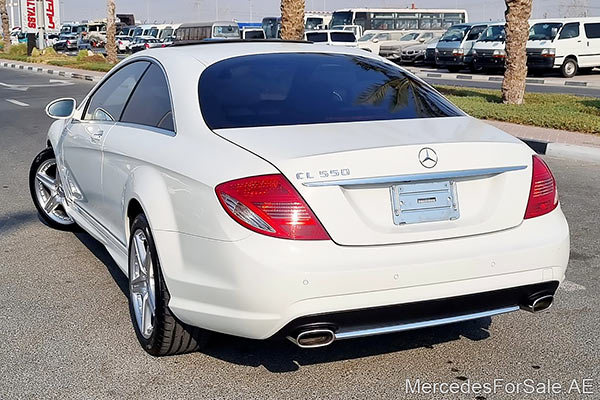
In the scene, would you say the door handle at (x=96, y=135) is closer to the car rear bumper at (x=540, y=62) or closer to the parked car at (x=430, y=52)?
the car rear bumper at (x=540, y=62)

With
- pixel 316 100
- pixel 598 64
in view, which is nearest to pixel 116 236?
pixel 316 100

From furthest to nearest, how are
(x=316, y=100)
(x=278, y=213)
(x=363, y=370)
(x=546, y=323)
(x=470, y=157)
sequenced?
(x=546, y=323) < (x=316, y=100) < (x=363, y=370) < (x=470, y=157) < (x=278, y=213)

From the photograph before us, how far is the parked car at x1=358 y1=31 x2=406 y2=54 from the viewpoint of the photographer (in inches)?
1527

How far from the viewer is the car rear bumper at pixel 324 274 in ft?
11.3

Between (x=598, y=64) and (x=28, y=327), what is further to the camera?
(x=598, y=64)

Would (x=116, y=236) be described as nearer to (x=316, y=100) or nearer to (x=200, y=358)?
(x=200, y=358)

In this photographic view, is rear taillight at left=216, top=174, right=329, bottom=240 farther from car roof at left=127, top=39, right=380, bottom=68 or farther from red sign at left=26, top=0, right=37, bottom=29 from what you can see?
red sign at left=26, top=0, right=37, bottom=29

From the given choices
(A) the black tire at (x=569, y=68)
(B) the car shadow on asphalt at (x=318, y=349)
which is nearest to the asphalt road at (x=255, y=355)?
(B) the car shadow on asphalt at (x=318, y=349)

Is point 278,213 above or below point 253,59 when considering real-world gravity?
below

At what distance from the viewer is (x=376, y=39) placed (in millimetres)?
40062

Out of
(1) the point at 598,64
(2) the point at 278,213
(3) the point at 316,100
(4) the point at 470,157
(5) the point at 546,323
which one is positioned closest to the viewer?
(2) the point at 278,213

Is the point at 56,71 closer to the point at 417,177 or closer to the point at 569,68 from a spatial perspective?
the point at 569,68

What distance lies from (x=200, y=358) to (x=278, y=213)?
42.7 inches

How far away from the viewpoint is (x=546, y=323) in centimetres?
470
